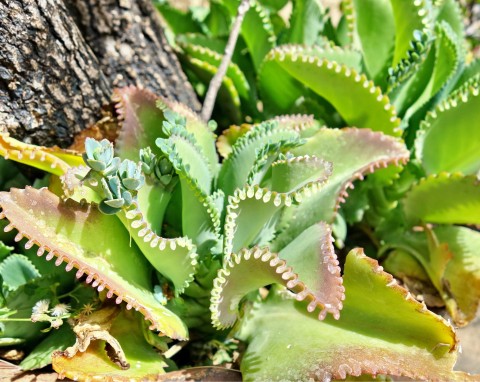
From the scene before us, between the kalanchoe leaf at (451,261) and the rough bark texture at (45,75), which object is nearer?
the rough bark texture at (45,75)

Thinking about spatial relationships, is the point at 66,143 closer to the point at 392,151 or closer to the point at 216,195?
the point at 216,195

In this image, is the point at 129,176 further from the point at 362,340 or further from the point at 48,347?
the point at 362,340

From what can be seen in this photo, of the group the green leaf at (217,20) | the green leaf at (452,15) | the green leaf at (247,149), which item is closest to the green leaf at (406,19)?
the green leaf at (452,15)

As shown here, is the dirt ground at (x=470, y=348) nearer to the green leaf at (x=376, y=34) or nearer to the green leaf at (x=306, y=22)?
the green leaf at (x=376, y=34)

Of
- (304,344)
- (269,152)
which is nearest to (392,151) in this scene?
(269,152)

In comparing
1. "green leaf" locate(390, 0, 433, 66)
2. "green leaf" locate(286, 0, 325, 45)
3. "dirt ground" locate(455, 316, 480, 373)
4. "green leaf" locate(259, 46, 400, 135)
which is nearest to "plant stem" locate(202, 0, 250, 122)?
"green leaf" locate(259, 46, 400, 135)

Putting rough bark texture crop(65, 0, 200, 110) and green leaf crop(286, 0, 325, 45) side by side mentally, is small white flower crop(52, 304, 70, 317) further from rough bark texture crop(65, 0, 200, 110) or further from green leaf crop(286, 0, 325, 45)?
green leaf crop(286, 0, 325, 45)
